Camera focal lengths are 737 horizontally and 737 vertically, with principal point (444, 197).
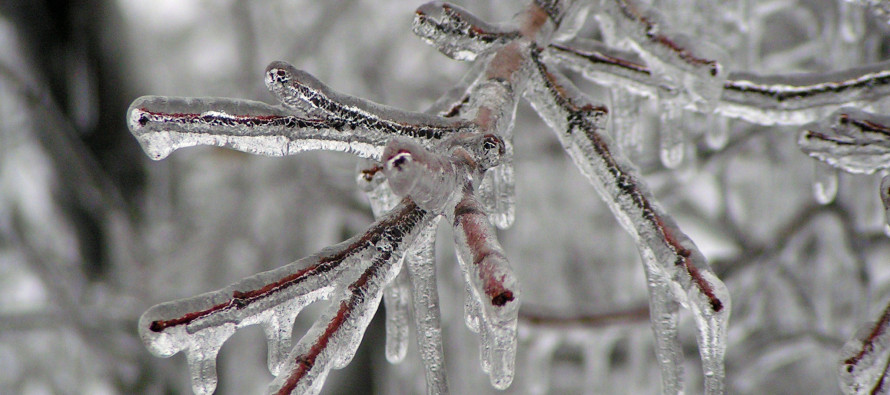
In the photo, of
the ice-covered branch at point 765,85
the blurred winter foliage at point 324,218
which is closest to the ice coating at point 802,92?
the ice-covered branch at point 765,85

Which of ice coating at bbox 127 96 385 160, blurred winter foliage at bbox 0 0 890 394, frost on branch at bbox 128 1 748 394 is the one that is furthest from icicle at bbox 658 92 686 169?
blurred winter foliage at bbox 0 0 890 394

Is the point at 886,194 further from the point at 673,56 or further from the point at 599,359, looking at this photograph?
the point at 599,359

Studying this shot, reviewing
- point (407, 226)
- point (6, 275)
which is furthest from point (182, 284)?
point (407, 226)

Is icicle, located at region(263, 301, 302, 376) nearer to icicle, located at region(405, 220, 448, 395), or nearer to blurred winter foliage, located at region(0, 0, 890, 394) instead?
icicle, located at region(405, 220, 448, 395)

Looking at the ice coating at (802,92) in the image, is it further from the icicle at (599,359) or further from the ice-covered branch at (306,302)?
the icicle at (599,359)

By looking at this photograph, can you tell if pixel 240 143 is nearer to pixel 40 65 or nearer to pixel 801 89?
pixel 801 89
